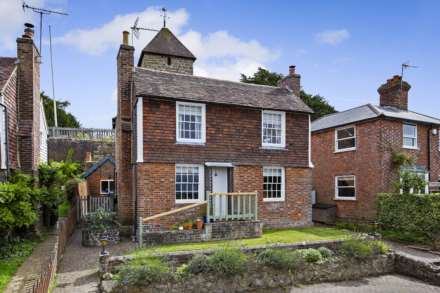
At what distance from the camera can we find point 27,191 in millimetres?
9133

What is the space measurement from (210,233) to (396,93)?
1517 cm

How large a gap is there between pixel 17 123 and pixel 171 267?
8.68 m

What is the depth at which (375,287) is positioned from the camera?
8664 mm

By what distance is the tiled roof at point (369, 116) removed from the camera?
55.3 feet

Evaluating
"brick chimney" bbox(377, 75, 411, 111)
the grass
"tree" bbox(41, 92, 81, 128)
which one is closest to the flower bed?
the grass

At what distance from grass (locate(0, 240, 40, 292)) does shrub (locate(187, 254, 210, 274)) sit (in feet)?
13.5

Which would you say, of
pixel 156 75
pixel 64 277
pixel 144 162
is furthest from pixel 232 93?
pixel 64 277

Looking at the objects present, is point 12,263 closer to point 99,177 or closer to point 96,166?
point 96,166

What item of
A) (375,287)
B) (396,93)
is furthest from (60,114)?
(375,287)

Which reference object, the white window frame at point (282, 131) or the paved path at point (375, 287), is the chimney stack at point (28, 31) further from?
the paved path at point (375, 287)

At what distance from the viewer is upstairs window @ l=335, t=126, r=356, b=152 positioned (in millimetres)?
17938

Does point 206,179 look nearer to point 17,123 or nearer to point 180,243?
point 180,243

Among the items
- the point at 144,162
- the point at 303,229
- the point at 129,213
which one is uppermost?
the point at 144,162

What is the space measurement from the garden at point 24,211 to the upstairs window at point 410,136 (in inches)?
695
